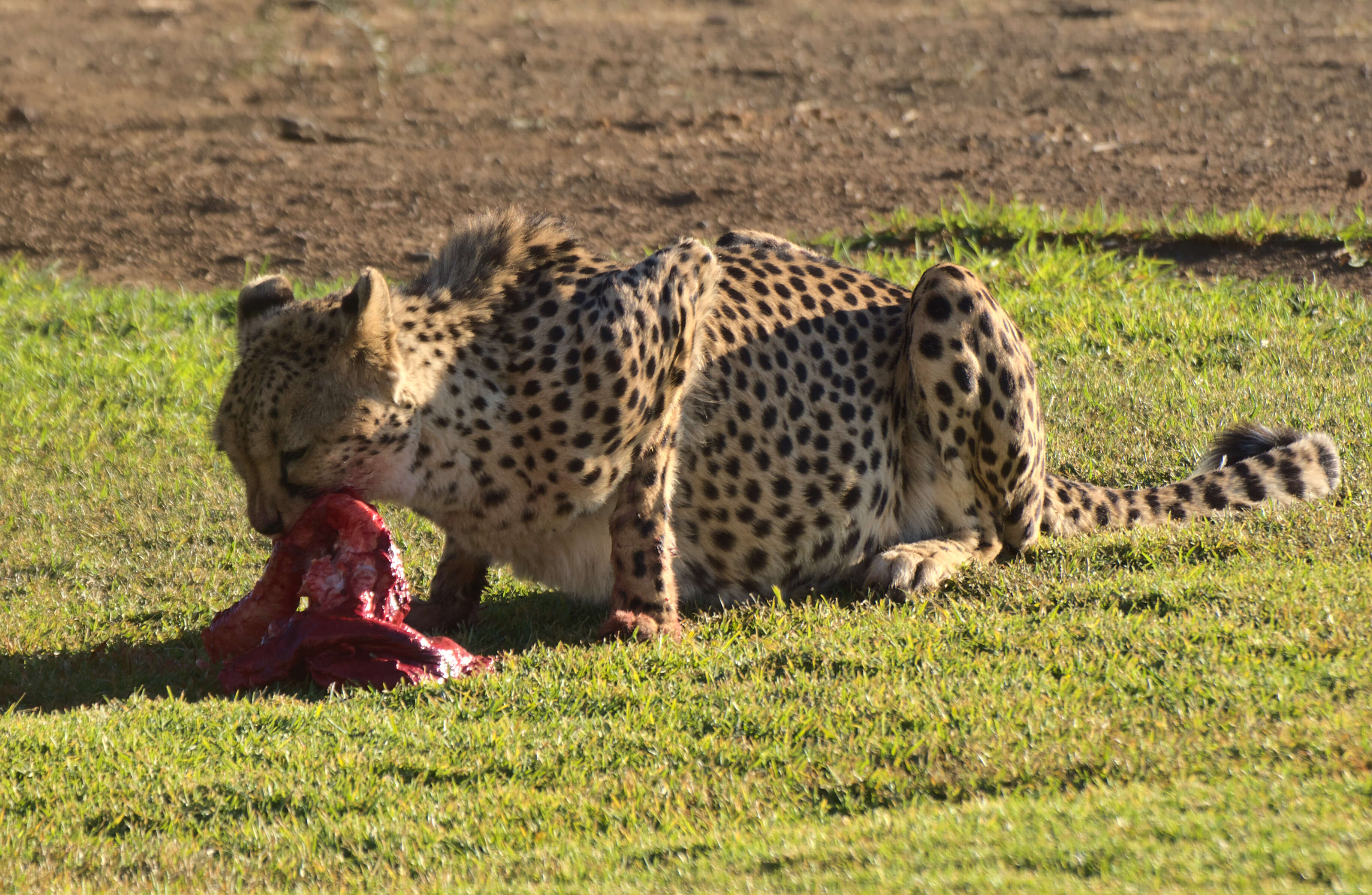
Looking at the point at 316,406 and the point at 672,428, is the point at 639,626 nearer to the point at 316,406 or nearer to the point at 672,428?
the point at 672,428

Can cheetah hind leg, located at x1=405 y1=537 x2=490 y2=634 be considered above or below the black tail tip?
below

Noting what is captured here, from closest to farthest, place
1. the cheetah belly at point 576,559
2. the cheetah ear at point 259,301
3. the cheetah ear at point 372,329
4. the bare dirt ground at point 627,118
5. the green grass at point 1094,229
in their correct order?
the cheetah ear at point 372,329
the cheetah ear at point 259,301
the cheetah belly at point 576,559
the green grass at point 1094,229
the bare dirt ground at point 627,118

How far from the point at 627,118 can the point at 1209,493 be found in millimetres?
7416

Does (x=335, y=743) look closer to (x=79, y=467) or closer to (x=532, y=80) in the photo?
(x=79, y=467)

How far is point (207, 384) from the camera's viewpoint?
7.89 m

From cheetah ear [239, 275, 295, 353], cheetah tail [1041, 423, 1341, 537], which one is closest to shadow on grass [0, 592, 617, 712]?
cheetah ear [239, 275, 295, 353]

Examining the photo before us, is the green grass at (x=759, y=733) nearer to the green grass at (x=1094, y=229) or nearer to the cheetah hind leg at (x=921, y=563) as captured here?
the cheetah hind leg at (x=921, y=563)

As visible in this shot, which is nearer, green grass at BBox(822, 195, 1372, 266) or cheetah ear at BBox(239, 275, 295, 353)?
cheetah ear at BBox(239, 275, 295, 353)

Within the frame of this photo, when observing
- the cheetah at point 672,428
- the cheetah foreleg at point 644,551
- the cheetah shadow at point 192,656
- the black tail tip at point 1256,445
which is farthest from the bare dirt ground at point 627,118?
the cheetah foreleg at point 644,551

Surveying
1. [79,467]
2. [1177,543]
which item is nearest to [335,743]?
[1177,543]

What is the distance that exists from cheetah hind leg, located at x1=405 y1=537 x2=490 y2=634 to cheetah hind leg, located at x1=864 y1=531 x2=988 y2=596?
1.28m

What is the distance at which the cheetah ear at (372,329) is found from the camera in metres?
4.55

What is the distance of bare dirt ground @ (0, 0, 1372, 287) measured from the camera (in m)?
10.1

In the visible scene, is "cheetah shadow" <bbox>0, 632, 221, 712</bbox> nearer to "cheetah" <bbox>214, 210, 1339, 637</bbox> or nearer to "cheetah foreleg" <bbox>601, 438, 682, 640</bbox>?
"cheetah" <bbox>214, 210, 1339, 637</bbox>
